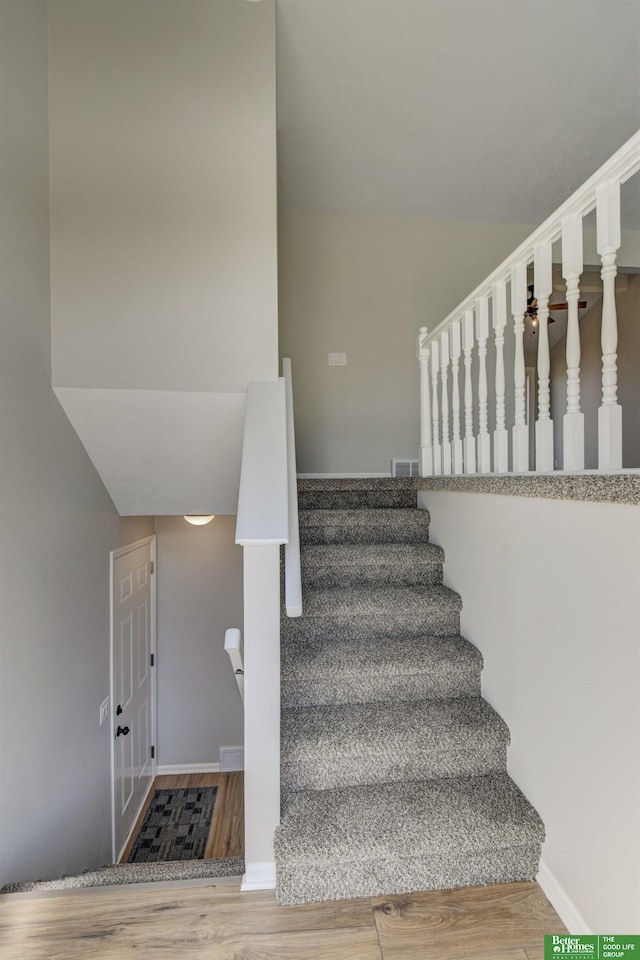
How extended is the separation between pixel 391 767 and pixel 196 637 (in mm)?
2634

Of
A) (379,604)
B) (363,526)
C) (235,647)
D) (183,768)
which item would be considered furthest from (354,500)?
(183,768)

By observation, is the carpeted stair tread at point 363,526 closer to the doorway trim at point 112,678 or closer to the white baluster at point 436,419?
the white baluster at point 436,419

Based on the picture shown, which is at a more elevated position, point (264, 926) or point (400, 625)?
point (400, 625)

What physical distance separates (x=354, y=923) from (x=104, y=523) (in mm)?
2012

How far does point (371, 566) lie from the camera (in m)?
2.45

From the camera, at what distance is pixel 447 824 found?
4.92 ft

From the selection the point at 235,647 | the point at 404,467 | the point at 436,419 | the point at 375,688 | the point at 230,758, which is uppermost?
the point at 436,419

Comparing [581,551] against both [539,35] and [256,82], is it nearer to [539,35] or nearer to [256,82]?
[256,82]

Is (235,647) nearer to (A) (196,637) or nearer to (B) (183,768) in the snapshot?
(A) (196,637)

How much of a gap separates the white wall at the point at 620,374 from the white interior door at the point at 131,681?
13.2ft

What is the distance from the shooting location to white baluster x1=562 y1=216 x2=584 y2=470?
1.46 m

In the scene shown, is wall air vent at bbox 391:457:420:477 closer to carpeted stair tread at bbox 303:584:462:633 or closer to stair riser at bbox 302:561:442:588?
stair riser at bbox 302:561:442:588

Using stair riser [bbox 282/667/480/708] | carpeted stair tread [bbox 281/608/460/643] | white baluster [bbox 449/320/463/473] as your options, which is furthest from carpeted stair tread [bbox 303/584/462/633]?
white baluster [bbox 449/320/463/473]

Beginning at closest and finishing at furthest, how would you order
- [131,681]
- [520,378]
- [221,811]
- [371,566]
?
[520,378], [371,566], [131,681], [221,811]
